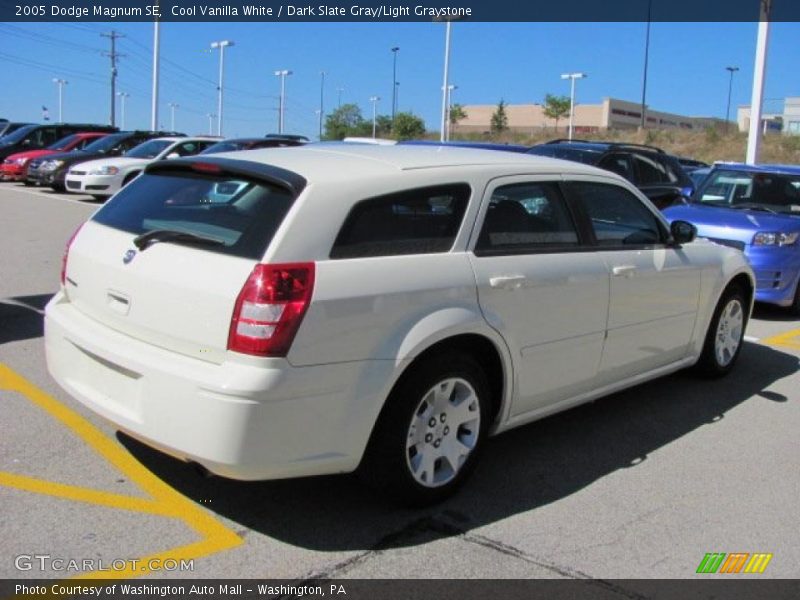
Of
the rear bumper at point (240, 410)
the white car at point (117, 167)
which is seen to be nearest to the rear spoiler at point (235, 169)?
the rear bumper at point (240, 410)

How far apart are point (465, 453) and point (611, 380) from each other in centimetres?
135

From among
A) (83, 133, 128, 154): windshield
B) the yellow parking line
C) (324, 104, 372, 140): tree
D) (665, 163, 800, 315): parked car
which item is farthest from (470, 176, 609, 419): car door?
(324, 104, 372, 140): tree

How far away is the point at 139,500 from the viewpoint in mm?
3738

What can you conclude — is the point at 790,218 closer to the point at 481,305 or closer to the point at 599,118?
the point at 481,305

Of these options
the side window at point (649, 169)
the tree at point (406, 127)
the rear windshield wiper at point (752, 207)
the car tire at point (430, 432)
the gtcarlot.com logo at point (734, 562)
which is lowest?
the gtcarlot.com logo at point (734, 562)

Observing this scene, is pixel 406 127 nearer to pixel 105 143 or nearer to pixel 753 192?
pixel 105 143

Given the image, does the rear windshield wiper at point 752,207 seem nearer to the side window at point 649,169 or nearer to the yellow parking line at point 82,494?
the side window at point 649,169

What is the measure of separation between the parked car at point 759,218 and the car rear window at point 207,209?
21.5 ft

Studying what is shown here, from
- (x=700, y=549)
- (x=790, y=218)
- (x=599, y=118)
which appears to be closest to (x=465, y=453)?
(x=700, y=549)

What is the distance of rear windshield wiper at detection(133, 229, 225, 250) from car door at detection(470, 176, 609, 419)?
1279 mm

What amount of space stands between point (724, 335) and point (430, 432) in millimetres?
3383

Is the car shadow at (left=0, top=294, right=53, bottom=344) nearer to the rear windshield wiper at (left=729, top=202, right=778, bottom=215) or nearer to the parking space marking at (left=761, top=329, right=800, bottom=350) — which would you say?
the parking space marking at (left=761, top=329, right=800, bottom=350)

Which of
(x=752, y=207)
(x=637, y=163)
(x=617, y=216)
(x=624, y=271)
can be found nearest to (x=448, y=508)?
(x=624, y=271)

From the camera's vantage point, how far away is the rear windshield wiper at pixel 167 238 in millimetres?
3482
